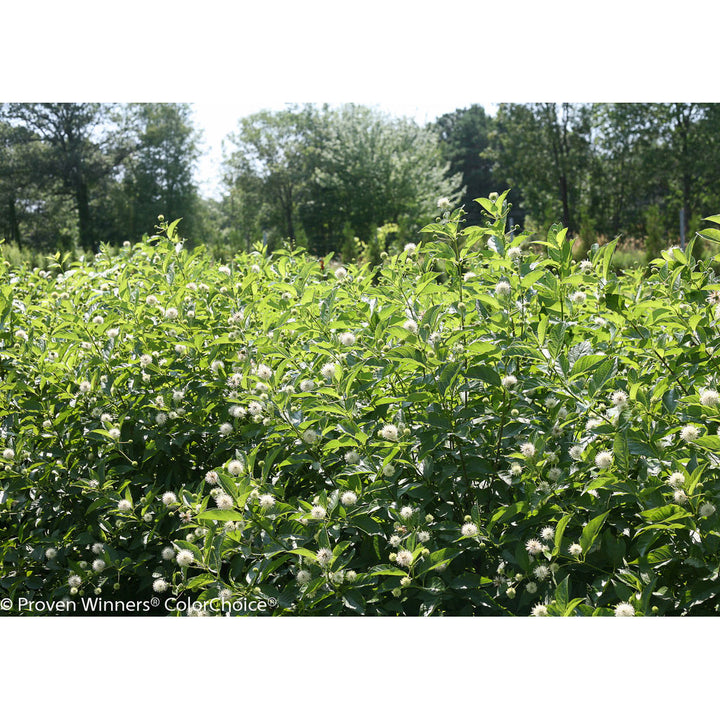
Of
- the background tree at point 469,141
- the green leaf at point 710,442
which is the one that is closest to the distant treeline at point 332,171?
the background tree at point 469,141

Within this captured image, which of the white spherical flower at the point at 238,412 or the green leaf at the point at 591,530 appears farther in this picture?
the white spherical flower at the point at 238,412

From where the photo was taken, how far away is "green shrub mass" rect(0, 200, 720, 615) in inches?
61.0

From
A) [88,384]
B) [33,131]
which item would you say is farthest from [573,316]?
[33,131]

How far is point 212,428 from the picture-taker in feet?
7.38

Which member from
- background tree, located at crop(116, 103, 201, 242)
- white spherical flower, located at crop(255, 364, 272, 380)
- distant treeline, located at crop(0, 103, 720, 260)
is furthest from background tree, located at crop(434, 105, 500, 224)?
white spherical flower, located at crop(255, 364, 272, 380)

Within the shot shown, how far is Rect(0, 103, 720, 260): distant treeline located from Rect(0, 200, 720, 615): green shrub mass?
15462 millimetres

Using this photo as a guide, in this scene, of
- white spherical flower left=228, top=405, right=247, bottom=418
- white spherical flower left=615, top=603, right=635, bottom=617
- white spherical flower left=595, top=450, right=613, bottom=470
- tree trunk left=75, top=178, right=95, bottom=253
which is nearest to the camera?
white spherical flower left=615, top=603, right=635, bottom=617

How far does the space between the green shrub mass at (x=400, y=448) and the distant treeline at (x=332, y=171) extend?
15.5 metres

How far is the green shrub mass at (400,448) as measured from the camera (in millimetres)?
1549

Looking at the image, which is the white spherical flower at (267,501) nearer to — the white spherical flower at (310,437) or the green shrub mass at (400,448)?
the green shrub mass at (400,448)

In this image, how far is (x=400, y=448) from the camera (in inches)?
68.5

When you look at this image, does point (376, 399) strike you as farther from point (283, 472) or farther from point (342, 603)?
point (342, 603)

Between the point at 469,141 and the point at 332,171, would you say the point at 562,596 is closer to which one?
the point at 332,171

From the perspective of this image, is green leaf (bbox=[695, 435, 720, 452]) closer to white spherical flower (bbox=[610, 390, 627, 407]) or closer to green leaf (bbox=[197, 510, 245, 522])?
white spherical flower (bbox=[610, 390, 627, 407])
